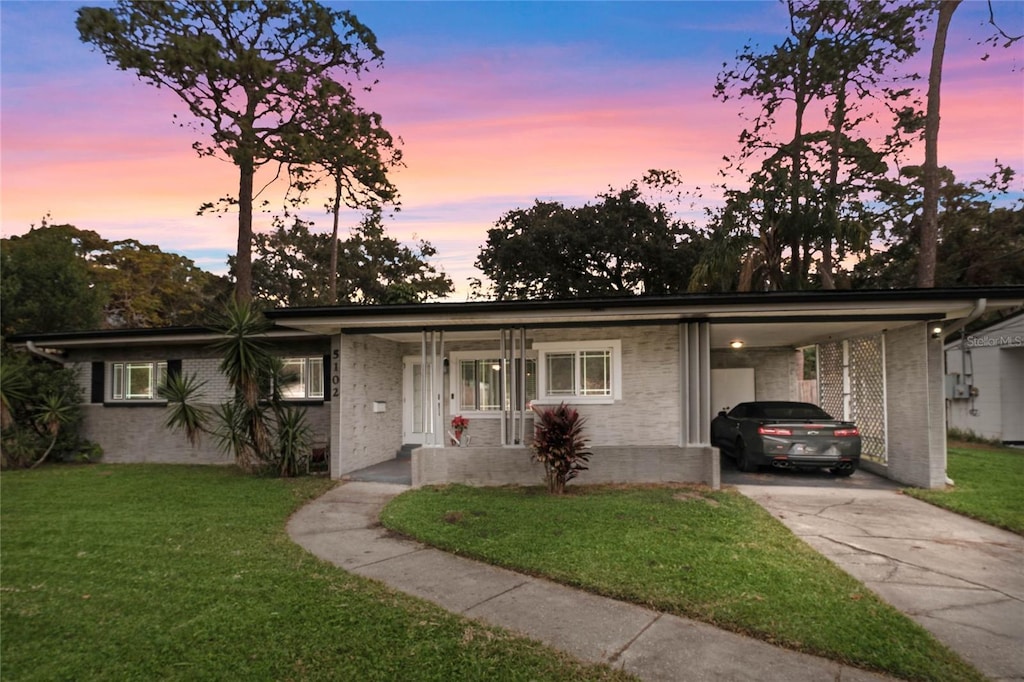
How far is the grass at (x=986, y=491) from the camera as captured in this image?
7.54 metres

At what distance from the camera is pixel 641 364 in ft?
34.3

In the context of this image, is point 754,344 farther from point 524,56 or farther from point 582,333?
point 524,56

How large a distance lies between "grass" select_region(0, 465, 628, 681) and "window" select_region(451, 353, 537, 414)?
4.65 metres

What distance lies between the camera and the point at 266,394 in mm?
11148

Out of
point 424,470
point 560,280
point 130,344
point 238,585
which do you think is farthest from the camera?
point 560,280

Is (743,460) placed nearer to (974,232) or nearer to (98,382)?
(98,382)

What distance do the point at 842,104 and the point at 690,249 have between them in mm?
7920

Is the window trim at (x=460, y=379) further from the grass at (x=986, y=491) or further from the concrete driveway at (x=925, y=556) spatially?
the grass at (x=986, y=491)

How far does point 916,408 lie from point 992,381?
31.7 ft

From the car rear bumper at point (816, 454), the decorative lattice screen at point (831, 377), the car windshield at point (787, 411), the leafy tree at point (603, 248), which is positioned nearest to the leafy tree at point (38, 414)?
the car windshield at point (787, 411)

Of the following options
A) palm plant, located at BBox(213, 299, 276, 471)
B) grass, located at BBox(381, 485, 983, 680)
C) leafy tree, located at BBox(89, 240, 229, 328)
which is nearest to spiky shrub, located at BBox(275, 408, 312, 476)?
palm plant, located at BBox(213, 299, 276, 471)

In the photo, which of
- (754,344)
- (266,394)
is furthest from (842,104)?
(266,394)

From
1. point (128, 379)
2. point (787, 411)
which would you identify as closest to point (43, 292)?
point (128, 379)

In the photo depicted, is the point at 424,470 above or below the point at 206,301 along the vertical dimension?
below
